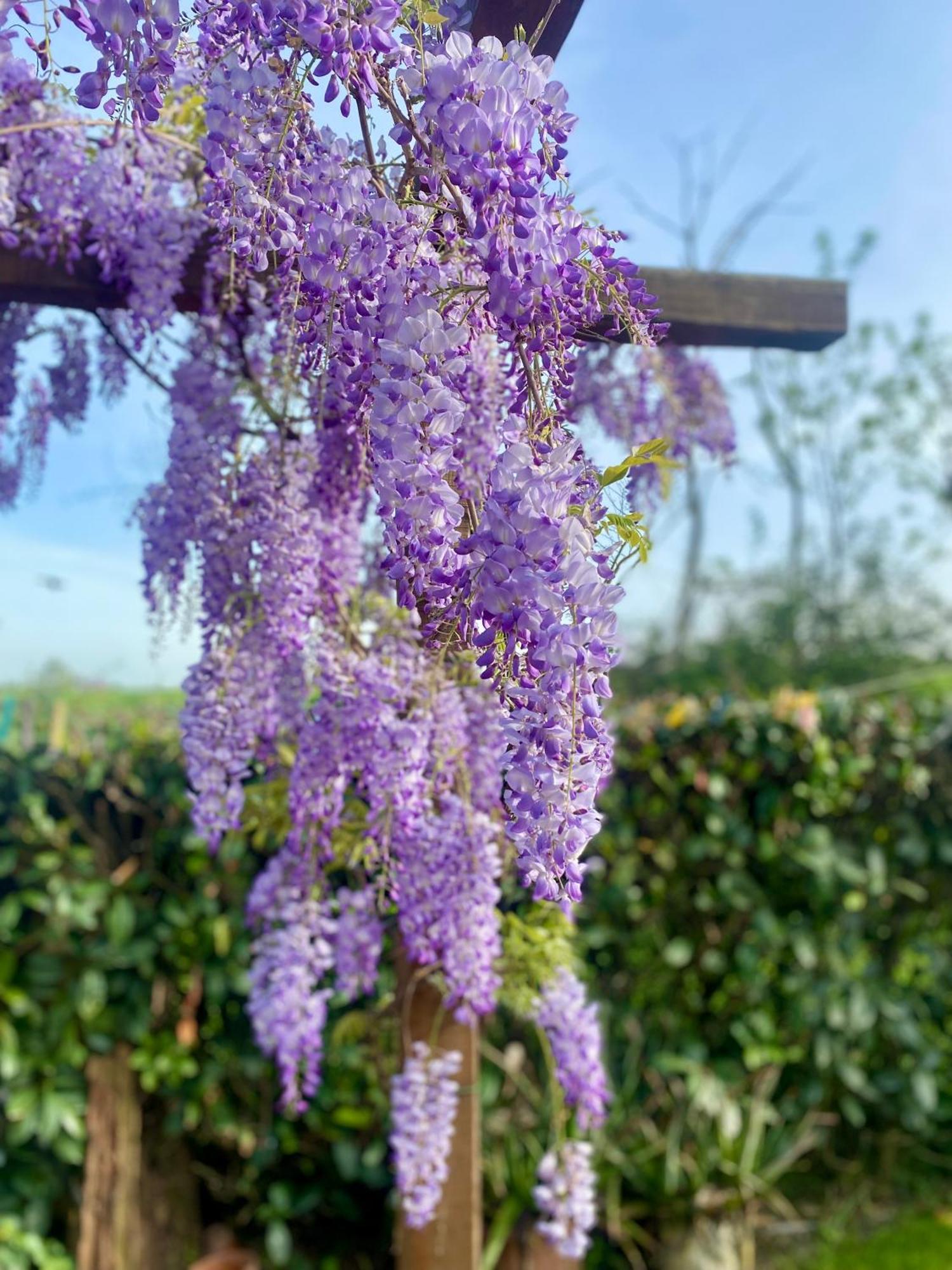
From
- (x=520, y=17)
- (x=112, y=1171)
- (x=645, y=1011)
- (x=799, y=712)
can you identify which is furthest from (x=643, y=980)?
(x=520, y=17)

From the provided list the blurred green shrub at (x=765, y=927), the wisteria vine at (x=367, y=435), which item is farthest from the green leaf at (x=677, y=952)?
the wisteria vine at (x=367, y=435)

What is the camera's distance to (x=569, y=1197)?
205 cm

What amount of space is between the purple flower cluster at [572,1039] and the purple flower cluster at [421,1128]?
184 millimetres

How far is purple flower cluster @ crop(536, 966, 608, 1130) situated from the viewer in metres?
1.96

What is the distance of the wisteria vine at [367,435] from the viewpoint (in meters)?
0.96

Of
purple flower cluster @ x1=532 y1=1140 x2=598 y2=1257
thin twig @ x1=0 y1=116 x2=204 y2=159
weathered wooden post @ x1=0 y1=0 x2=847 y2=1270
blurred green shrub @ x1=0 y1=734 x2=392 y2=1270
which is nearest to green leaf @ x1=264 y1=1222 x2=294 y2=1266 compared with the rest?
blurred green shrub @ x1=0 y1=734 x2=392 y2=1270

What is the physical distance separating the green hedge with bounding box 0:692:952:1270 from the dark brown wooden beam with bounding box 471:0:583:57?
79.6 inches

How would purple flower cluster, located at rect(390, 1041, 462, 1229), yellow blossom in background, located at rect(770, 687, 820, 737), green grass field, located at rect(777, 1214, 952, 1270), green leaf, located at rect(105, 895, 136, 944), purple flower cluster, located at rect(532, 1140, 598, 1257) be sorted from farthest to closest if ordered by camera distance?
yellow blossom in background, located at rect(770, 687, 820, 737) → green grass field, located at rect(777, 1214, 952, 1270) → green leaf, located at rect(105, 895, 136, 944) → purple flower cluster, located at rect(532, 1140, 598, 1257) → purple flower cluster, located at rect(390, 1041, 462, 1229)

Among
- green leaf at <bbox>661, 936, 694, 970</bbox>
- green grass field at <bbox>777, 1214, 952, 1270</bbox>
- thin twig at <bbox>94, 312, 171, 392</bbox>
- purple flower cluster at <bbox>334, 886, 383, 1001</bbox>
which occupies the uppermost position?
thin twig at <bbox>94, 312, 171, 392</bbox>

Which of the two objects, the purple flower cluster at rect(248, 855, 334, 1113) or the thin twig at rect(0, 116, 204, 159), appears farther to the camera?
the purple flower cluster at rect(248, 855, 334, 1113)

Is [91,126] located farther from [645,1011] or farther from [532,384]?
[645,1011]

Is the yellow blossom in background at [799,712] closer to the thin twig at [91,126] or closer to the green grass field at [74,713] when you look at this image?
the green grass field at [74,713]

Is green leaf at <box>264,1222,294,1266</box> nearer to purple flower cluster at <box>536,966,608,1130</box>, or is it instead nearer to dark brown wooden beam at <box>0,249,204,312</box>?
purple flower cluster at <box>536,966,608,1130</box>

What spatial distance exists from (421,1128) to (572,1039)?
311 mm
